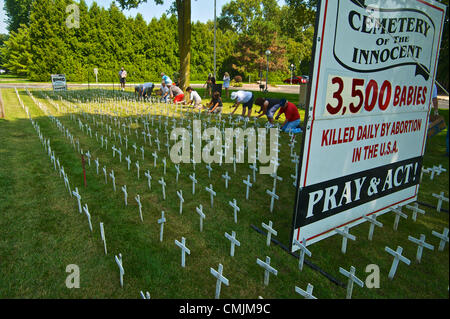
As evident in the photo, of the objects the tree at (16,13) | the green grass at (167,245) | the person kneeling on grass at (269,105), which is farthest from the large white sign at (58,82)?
the tree at (16,13)

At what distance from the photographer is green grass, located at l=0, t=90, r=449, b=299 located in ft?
9.32

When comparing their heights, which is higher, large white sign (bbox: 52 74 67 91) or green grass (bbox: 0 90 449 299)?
large white sign (bbox: 52 74 67 91)

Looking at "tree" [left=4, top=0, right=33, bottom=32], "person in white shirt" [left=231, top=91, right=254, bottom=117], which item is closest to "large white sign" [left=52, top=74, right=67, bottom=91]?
"person in white shirt" [left=231, top=91, right=254, bottom=117]

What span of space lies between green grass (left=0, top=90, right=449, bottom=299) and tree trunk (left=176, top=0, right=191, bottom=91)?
13.1 m

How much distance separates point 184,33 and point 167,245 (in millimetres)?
15839

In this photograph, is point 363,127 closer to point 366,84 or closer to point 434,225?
point 366,84

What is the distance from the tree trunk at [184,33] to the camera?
1637 centimetres

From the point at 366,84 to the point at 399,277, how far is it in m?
2.23

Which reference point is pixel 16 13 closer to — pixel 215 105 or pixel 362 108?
pixel 215 105

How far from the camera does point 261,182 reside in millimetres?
5734

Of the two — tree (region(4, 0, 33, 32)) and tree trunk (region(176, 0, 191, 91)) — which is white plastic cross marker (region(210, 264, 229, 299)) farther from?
tree (region(4, 0, 33, 32))

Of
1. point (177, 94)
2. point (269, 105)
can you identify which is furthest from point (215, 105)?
point (177, 94)
